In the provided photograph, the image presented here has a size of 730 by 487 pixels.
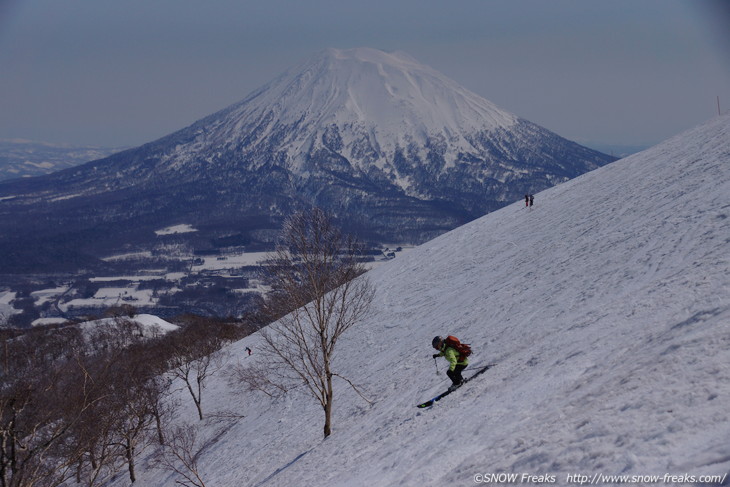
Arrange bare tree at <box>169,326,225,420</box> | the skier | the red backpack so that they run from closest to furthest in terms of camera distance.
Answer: the skier < the red backpack < bare tree at <box>169,326,225,420</box>

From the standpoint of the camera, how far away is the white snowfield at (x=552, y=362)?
24.8ft

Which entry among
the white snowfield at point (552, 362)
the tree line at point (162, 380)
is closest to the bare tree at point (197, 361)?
the tree line at point (162, 380)

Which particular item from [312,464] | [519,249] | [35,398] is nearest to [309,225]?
[312,464]

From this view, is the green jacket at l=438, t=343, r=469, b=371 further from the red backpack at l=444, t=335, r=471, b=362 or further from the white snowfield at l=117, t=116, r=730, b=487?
the white snowfield at l=117, t=116, r=730, b=487

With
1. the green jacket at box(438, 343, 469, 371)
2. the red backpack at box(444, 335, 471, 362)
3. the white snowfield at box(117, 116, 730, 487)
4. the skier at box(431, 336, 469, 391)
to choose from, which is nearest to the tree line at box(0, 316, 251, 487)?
the white snowfield at box(117, 116, 730, 487)

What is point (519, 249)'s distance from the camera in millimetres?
32531

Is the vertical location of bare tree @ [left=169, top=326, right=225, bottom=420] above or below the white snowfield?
below

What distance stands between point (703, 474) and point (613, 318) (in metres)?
8.69

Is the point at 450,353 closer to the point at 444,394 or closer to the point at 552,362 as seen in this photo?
the point at 444,394

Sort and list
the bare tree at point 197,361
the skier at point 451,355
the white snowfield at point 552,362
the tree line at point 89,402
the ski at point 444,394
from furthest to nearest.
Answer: the bare tree at point 197,361, the ski at point 444,394, the tree line at point 89,402, the skier at point 451,355, the white snowfield at point 552,362

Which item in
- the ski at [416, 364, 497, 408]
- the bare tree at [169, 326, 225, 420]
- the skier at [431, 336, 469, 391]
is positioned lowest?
the bare tree at [169, 326, 225, 420]

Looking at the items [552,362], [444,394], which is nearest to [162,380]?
[444,394]

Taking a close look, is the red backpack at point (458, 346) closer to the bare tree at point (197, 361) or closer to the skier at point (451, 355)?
the skier at point (451, 355)

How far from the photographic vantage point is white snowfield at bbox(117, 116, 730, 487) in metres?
7.56
